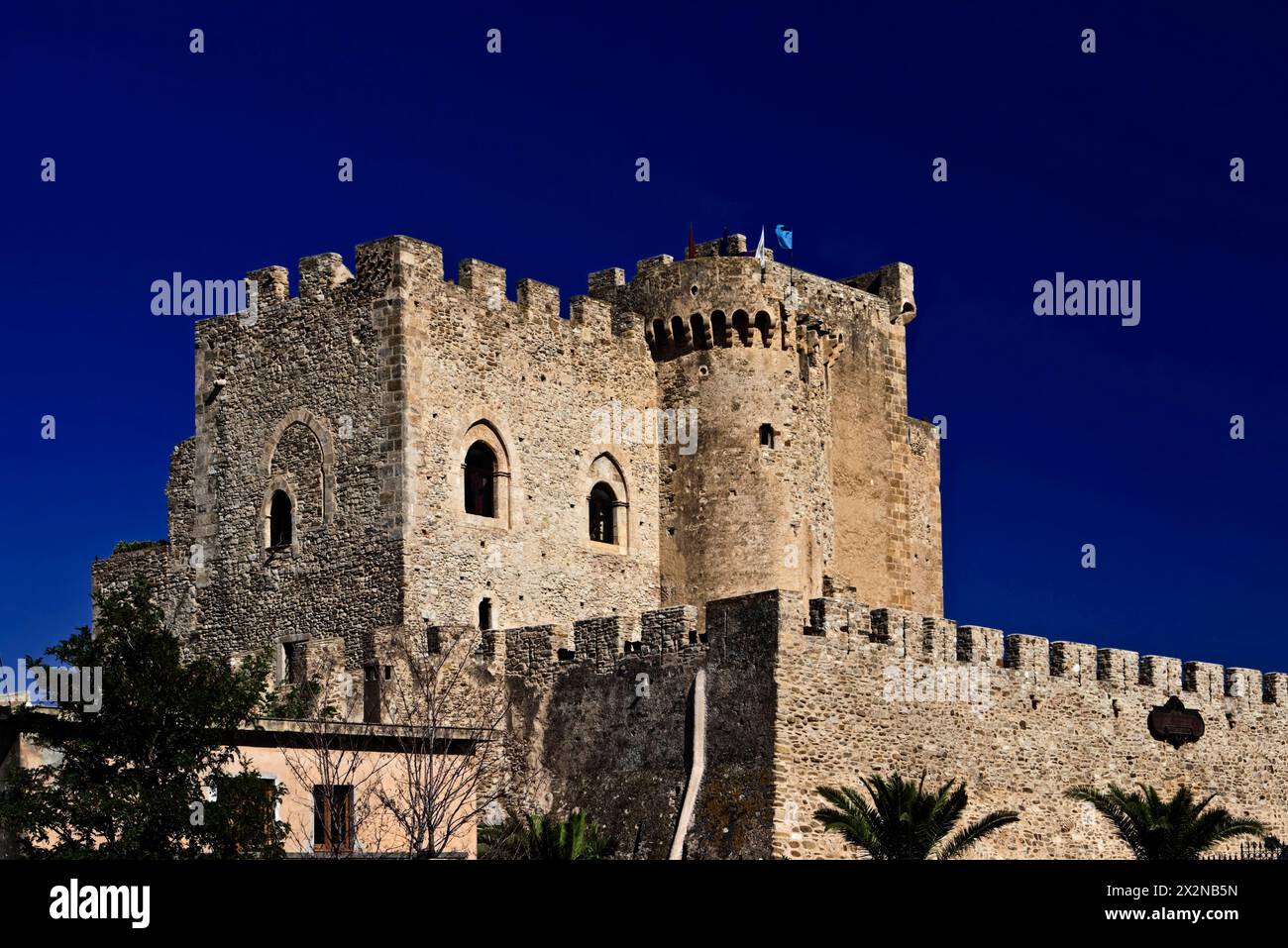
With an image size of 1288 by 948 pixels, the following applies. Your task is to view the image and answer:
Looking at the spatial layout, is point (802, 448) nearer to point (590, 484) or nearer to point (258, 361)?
point (590, 484)

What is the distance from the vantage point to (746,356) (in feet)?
130

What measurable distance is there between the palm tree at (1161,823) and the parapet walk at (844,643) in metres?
2.09

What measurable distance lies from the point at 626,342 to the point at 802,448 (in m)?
4.05

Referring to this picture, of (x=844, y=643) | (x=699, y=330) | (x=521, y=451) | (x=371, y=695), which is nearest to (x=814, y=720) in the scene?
(x=844, y=643)

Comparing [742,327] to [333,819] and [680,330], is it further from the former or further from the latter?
[333,819]

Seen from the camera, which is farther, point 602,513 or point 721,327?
point 721,327

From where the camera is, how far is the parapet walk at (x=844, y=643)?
99.9ft

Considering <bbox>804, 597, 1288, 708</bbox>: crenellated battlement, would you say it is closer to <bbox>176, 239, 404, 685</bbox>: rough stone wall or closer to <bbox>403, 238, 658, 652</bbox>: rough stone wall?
<bbox>403, 238, 658, 652</bbox>: rough stone wall

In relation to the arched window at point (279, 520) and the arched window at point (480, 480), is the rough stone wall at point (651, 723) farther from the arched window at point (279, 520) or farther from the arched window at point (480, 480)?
the arched window at point (279, 520)

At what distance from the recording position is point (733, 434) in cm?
3938

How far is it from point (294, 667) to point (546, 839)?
7108 millimetres
